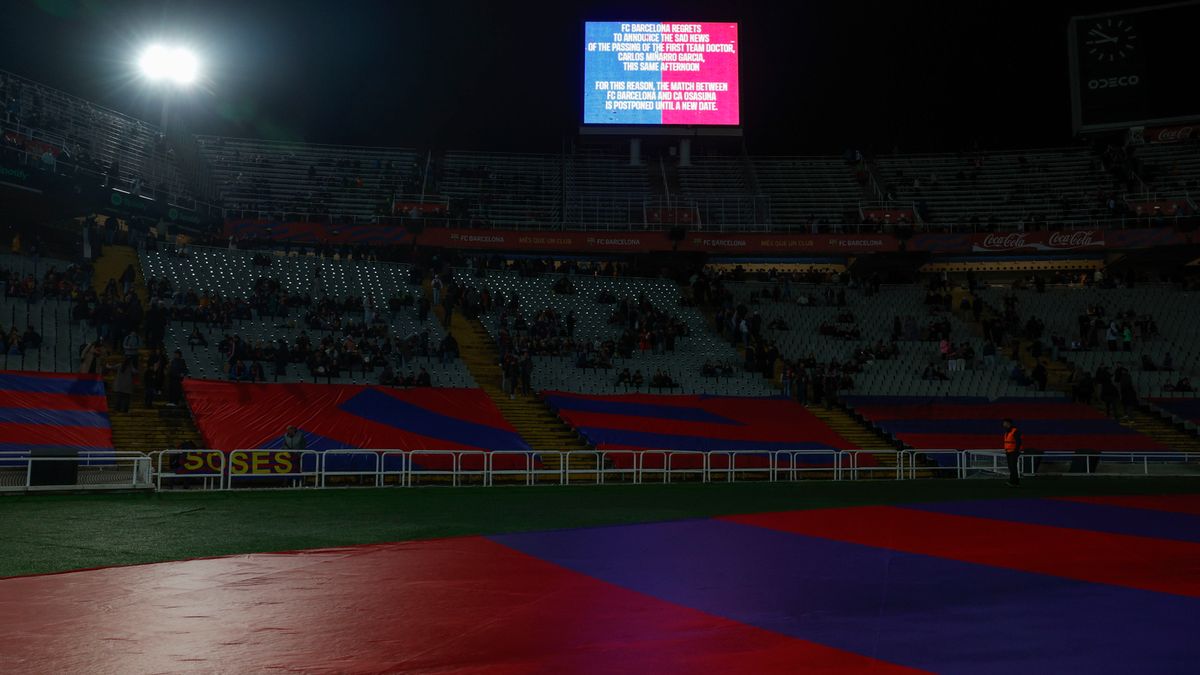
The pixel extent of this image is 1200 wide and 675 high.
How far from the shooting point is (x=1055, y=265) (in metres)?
45.1

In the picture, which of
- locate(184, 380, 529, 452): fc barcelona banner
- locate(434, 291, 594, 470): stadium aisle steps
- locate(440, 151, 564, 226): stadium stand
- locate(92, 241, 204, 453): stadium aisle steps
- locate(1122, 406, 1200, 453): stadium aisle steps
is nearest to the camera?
locate(92, 241, 204, 453): stadium aisle steps

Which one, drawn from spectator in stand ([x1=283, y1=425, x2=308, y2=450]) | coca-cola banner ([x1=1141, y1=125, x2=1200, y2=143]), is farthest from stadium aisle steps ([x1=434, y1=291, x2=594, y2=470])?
coca-cola banner ([x1=1141, y1=125, x2=1200, y2=143])

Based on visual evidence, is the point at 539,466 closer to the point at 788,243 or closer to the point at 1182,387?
the point at 1182,387

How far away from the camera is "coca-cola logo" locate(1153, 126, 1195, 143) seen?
46.6m

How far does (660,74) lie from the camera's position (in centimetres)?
4547

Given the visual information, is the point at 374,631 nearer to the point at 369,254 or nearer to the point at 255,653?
the point at 255,653

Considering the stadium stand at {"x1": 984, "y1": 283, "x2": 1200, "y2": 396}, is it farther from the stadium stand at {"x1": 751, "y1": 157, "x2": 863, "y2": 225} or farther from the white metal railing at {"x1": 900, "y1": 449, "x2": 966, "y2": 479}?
the white metal railing at {"x1": 900, "y1": 449, "x2": 966, "y2": 479}

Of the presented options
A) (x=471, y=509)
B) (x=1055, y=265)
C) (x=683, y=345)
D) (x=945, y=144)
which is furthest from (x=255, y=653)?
(x=945, y=144)

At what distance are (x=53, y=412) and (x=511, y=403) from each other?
38.8ft

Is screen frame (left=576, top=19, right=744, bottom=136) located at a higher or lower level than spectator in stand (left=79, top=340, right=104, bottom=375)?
higher

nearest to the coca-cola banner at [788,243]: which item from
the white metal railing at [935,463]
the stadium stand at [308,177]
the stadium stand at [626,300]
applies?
the stadium stand at [626,300]

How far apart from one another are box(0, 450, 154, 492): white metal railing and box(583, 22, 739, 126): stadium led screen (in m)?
32.5

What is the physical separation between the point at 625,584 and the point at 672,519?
530 cm

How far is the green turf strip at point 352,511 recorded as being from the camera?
9.50 m
